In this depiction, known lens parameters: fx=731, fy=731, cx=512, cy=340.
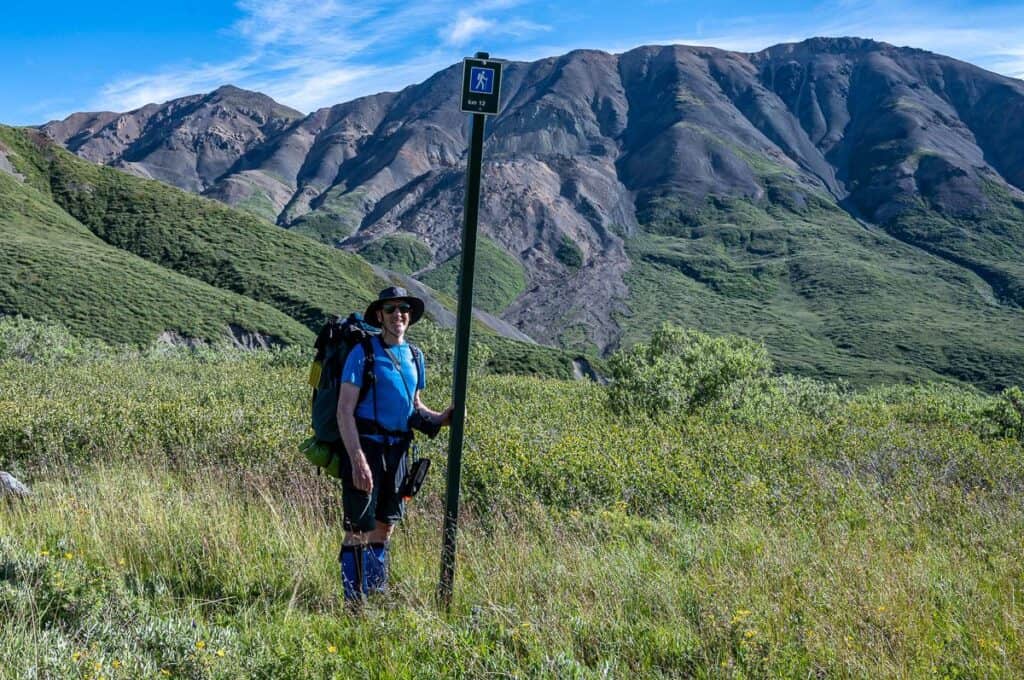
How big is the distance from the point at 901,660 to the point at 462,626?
1.91 metres

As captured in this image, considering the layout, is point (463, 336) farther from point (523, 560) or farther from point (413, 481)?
point (523, 560)

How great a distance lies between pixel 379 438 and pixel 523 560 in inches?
44.1

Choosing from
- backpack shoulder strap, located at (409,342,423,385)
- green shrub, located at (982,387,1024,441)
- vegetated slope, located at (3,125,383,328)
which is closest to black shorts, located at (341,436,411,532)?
backpack shoulder strap, located at (409,342,423,385)

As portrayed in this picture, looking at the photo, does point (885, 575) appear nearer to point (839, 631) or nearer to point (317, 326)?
point (839, 631)

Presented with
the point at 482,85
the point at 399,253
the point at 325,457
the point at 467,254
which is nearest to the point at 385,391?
the point at 325,457

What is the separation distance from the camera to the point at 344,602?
12.6 ft

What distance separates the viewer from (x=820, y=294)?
11656 cm

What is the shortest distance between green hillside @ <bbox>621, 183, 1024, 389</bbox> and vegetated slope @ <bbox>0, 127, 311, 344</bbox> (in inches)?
2046

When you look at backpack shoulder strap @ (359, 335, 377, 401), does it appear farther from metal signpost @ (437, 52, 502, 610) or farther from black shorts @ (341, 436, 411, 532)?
metal signpost @ (437, 52, 502, 610)

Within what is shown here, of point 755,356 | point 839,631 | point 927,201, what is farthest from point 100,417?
point 927,201

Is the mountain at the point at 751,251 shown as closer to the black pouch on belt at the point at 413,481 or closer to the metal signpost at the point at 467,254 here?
the black pouch on belt at the point at 413,481

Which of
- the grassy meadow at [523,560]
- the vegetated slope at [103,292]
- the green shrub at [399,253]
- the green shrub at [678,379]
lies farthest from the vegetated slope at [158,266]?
the grassy meadow at [523,560]

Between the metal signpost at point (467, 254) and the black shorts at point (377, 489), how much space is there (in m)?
0.50

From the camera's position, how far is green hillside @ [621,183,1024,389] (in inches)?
3420
